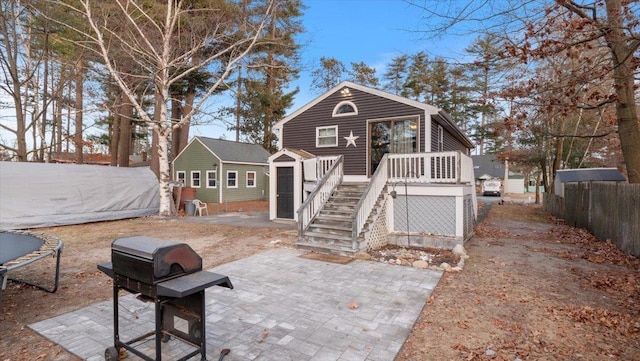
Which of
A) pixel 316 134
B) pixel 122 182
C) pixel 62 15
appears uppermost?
pixel 62 15

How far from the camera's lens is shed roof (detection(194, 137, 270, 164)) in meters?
20.1

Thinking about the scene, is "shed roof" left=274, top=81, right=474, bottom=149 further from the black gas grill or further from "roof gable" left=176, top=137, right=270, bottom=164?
the black gas grill

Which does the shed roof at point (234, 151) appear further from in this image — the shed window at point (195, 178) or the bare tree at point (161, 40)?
the bare tree at point (161, 40)

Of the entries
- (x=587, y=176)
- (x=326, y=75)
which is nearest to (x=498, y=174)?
(x=587, y=176)

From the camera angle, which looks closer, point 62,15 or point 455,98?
point 62,15

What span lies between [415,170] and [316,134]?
5.16 meters

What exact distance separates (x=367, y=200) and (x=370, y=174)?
4179 mm

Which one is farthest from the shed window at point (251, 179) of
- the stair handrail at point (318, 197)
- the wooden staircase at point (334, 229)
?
the wooden staircase at point (334, 229)

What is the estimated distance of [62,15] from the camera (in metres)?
12.3

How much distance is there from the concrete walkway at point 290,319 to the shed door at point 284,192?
646cm

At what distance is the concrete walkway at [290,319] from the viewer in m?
2.96

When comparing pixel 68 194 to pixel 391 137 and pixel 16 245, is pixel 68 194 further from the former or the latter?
pixel 391 137

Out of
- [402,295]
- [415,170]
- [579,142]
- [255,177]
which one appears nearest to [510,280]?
[402,295]

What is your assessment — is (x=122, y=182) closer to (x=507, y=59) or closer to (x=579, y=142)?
(x=507, y=59)
